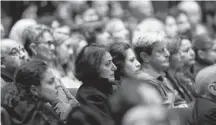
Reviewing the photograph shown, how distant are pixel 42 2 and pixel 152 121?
14.1 feet

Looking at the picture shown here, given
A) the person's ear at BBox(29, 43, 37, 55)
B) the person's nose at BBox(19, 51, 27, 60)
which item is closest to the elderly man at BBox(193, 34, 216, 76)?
the person's ear at BBox(29, 43, 37, 55)

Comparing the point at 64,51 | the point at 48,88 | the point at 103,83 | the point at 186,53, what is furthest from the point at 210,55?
the point at 48,88

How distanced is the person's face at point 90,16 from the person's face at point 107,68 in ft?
11.0

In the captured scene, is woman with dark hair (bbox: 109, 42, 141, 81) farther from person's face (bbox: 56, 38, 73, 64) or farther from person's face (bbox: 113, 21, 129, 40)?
person's face (bbox: 113, 21, 129, 40)

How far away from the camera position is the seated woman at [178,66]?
16.5 ft

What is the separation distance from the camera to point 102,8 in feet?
25.2

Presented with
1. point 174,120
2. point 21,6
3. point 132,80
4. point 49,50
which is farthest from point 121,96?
point 21,6

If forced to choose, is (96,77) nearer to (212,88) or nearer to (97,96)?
(97,96)

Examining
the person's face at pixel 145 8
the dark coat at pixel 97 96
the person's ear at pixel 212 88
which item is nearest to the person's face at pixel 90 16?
the person's face at pixel 145 8

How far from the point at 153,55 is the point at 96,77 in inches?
35.4

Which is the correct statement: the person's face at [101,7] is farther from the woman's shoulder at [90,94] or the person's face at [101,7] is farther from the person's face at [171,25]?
the woman's shoulder at [90,94]

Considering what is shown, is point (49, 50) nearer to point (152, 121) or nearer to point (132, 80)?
point (132, 80)

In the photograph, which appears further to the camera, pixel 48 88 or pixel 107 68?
pixel 107 68

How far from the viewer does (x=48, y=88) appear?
12.1 feet
